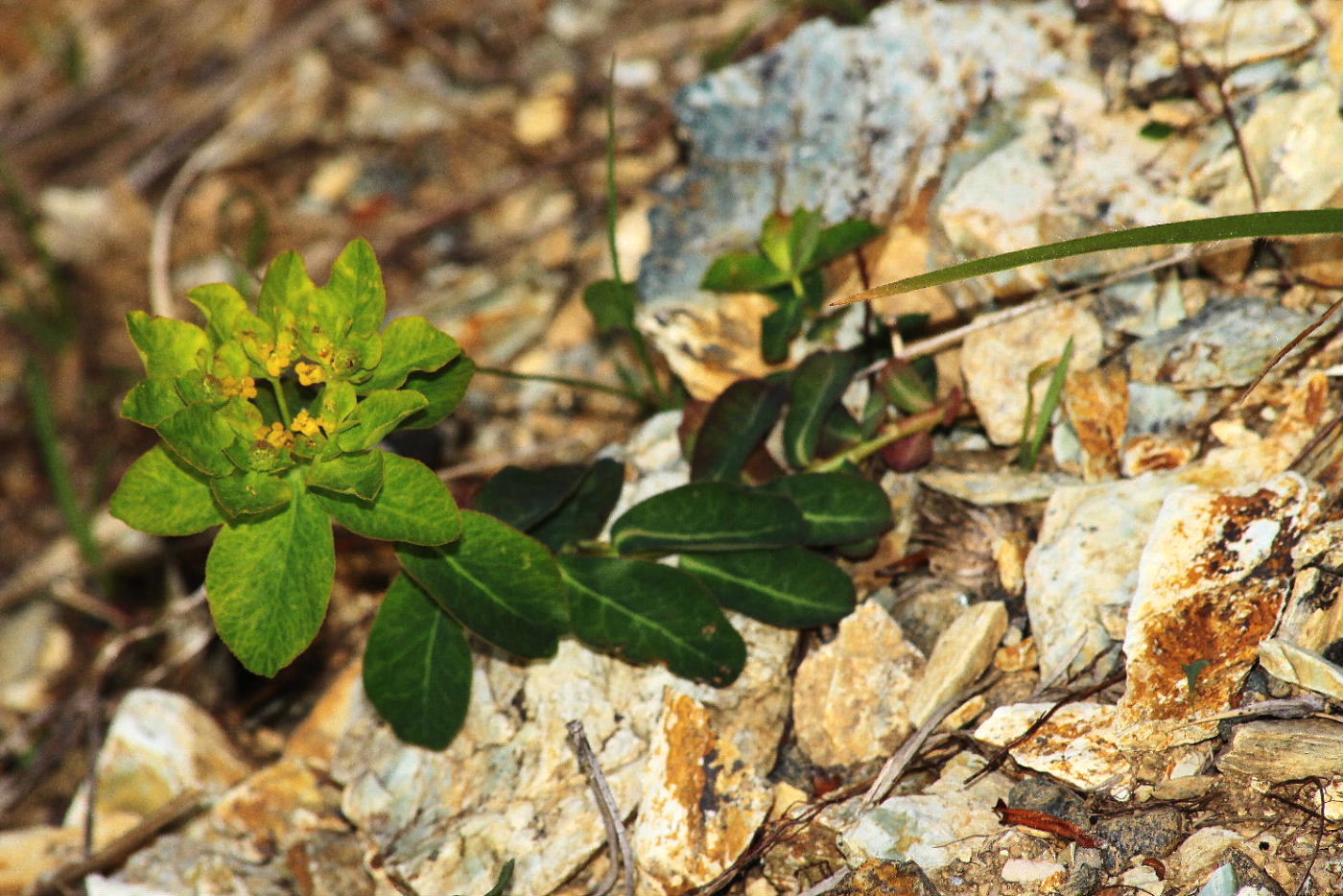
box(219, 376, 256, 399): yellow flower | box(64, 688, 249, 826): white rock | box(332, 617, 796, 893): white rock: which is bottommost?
box(64, 688, 249, 826): white rock

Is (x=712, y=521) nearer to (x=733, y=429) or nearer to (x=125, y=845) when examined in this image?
(x=733, y=429)

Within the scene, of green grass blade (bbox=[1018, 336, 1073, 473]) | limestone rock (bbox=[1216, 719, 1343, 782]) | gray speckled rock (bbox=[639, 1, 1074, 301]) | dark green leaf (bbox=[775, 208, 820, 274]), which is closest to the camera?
limestone rock (bbox=[1216, 719, 1343, 782])

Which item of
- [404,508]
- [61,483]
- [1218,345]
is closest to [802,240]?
[1218,345]

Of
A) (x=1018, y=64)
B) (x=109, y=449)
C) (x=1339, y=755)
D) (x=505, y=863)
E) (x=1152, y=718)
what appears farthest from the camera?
(x=109, y=449)

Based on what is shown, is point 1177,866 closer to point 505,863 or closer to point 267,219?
point 505,863

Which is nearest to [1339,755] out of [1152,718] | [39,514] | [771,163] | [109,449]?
[1152,718]

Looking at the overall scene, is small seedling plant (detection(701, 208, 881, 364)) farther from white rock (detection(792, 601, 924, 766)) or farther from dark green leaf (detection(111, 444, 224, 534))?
dark green leaf (detection(111, 444, 224, 534))

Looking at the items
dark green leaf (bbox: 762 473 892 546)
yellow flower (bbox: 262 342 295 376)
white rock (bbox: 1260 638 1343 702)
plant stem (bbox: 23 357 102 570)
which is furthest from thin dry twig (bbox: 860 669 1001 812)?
plant stem (bbox: 23 357 102 570)
